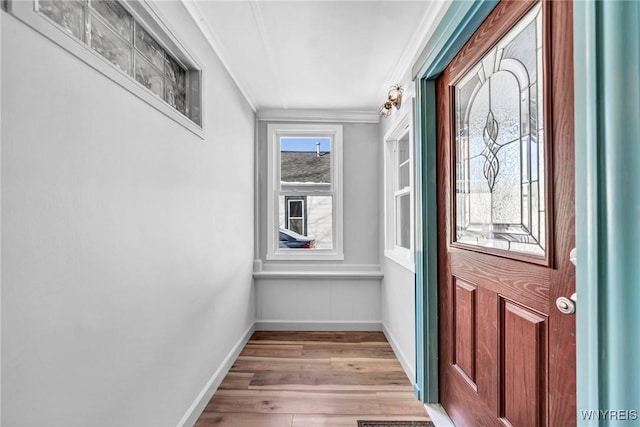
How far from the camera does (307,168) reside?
3.40 metres

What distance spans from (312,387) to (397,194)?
1.69 metres

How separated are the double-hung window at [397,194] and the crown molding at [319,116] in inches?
19.4

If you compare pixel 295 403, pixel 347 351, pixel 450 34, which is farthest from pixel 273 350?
pixel 450 34

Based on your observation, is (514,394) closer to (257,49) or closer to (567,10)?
(567,10)

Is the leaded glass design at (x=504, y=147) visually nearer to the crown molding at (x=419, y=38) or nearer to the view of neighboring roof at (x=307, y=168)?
the crown molding at (x=419, y=38)

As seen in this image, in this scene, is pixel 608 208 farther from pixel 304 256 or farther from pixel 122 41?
pixel 304 256

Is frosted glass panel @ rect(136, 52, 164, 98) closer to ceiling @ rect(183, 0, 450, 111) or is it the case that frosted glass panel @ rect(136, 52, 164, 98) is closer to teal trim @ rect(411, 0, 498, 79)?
ceiling @ rect(183, 0, 450, 111)

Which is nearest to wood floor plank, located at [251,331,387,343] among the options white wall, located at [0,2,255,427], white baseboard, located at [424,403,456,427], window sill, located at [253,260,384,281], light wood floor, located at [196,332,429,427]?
light wood floor, located at [196,332,429,427]

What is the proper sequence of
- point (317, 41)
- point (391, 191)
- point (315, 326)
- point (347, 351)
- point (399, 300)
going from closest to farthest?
1. point (317, 41)
2. point (399, 300)
3. point (347, 351)
4. point (391, 191)
5. point (315, 326)

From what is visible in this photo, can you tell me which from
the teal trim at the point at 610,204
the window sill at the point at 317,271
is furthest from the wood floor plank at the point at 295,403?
the teal trim at the point at 610,204

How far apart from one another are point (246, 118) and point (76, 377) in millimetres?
2439

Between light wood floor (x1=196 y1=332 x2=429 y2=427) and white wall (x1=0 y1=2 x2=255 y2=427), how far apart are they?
0.36 m

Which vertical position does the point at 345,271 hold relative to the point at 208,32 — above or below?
below

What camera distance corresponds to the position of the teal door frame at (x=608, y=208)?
2.22 feet
